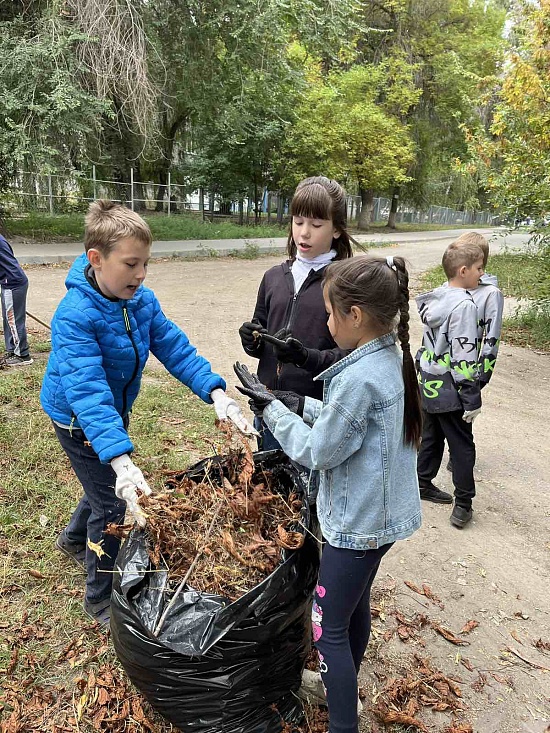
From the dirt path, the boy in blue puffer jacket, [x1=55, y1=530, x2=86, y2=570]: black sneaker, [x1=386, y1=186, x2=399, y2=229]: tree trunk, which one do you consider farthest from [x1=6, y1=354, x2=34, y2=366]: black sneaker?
[x1=386, y1=186, x2=399, y2=229]: tree trunk

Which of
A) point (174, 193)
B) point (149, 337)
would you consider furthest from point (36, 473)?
point (174, 193)

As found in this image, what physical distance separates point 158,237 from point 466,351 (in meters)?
13.5

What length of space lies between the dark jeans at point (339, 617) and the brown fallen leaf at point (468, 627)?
3.15ft

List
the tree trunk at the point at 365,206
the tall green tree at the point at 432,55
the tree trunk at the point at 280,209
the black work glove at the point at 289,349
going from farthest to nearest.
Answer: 1. the tree trunk at the point at 365,206
2. the tall green tree at the point at 432,55
3. the tree trunk at the point at 280,209
4. the black work glove at the point at 289,349

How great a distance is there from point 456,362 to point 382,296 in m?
1.88

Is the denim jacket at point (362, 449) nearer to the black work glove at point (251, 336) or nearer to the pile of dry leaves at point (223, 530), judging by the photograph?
the pile of dry leaves at point (223, 530)

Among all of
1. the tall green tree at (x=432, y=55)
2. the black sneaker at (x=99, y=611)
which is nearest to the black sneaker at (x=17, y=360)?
the black sneaker at (x=99, y=611)

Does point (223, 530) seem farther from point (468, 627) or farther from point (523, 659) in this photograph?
point (523, 659)

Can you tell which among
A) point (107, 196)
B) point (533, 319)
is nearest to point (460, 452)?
point (533, 319)

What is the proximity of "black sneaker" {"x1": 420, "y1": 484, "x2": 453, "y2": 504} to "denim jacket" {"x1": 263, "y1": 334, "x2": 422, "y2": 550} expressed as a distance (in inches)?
80.4

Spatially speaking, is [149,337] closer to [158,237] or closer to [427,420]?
[427,420]

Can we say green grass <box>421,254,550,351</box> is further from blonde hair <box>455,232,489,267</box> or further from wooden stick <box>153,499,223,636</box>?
wooden stick <box>153,499,223,636</box>

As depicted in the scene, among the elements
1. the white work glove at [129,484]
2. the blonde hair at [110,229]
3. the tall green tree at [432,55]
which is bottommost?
the white work glove at [129,484]

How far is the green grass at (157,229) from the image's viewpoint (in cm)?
1402
